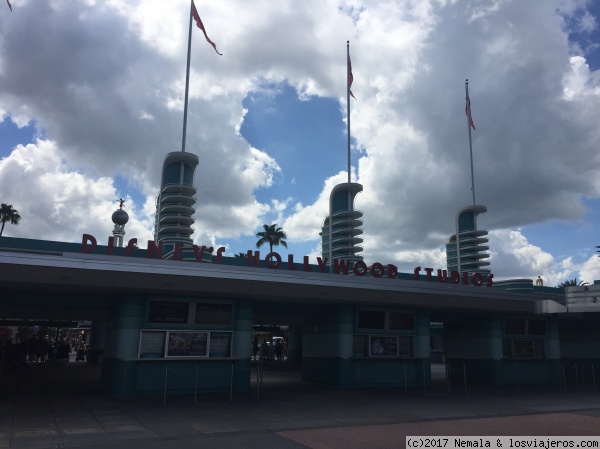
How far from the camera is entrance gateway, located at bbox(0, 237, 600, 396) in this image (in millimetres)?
17562

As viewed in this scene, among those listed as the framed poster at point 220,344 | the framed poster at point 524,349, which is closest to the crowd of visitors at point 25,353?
the framed poster at point 220,344

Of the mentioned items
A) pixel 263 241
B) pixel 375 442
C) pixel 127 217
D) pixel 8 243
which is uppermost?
pixel 263 241

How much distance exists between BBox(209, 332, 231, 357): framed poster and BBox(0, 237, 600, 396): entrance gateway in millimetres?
44

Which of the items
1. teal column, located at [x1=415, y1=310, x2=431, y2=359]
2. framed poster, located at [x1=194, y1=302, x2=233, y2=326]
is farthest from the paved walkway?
framed poster, located at [x1=194, y1=302, x2=233, y2=326]

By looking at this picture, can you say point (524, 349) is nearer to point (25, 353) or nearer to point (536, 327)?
point (536, 327)

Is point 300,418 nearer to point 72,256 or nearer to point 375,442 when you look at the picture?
point 375,442

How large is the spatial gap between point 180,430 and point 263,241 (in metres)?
72.9

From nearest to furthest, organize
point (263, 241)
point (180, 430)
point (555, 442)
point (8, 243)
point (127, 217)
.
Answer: point (555, 442), point (180, 430), point (8, 243), point (127, 217), point (263, 241)

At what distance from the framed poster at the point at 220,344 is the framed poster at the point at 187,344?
33cm

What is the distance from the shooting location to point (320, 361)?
85.8 feet

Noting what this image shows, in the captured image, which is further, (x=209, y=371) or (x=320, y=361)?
(x=320, y=361)

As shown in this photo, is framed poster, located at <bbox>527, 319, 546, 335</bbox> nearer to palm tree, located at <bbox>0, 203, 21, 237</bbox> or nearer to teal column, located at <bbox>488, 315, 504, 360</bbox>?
teal column, located at <bbox>488, 315, 504, 360</bbox>

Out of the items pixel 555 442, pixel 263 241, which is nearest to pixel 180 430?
pixel 555 442

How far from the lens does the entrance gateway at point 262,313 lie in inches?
691
